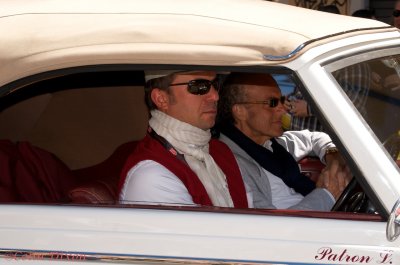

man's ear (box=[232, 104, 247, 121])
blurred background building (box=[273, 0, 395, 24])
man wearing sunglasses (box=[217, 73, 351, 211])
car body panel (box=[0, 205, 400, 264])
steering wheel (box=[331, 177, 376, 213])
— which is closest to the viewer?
car body panel (box=[0, 205, 400, 264])

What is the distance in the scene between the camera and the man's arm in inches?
118

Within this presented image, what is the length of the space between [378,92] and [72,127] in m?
1.47

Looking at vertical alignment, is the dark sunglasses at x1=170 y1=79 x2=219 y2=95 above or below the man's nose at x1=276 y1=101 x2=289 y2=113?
above

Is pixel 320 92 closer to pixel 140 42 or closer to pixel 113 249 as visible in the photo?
pixel 140 42

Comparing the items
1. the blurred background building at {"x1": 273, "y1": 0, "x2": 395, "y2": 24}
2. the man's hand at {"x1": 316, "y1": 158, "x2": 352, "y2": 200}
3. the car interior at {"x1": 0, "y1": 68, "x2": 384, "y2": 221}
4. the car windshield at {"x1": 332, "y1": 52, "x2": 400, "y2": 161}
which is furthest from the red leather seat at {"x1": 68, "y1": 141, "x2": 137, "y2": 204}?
the blurred background building at {"x1": 273, "y1": 0, "x2": 395, "y2": 24}

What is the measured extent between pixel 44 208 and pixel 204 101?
82 centimetres

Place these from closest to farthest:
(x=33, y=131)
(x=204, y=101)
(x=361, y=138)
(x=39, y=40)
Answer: (x=361, y=138), (x=39, y=40), (x=204, y=101), (x=33, y=131)

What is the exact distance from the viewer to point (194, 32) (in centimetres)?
276

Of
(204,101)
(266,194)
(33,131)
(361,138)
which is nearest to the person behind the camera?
(361,138)

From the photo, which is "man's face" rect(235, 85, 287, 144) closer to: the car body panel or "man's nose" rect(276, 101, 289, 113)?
"man's nose" rect(276, 101, 289, 113)

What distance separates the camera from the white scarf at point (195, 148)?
10.6 feet

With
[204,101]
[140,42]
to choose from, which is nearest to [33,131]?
[204,101]

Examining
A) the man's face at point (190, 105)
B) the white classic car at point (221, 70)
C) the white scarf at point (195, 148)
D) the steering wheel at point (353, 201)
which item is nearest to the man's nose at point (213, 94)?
the man's face at point (190, 105)

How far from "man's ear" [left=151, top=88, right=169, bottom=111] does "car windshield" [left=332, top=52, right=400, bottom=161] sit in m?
0.77
